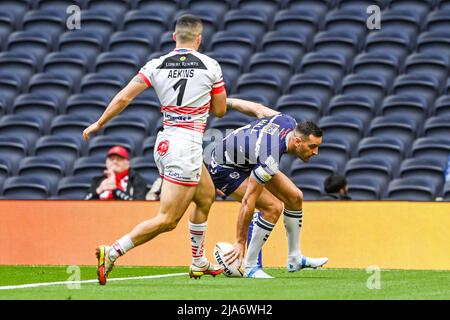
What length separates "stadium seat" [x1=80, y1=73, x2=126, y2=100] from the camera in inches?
696

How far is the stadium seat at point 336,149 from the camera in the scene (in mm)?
15680

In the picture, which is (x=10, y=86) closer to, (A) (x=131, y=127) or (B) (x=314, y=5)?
(A) (x=131, y=127)

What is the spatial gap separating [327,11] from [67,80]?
14.2ft

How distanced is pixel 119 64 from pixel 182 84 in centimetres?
922

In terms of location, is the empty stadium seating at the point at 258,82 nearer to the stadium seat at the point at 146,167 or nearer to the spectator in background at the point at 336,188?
the stadium seat at the point at 146,167

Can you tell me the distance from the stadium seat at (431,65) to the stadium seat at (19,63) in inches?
239

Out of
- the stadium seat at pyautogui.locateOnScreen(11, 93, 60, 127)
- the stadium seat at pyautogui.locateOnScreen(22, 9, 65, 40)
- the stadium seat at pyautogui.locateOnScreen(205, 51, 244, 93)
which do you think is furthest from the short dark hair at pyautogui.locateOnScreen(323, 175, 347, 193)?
the stadium seat at pyautogui.locateOnScreen(22, 9, 65, 40)

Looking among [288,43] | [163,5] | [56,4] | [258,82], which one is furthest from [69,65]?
[288,43]

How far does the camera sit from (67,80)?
59.1 feet

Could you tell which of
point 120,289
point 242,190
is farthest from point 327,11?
point 120,289

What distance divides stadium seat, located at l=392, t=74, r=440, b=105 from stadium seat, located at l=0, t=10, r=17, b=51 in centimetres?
684

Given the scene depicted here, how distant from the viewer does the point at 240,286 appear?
919 centimetres

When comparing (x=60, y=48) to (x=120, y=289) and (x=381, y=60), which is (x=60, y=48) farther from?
(x=120, y=289)

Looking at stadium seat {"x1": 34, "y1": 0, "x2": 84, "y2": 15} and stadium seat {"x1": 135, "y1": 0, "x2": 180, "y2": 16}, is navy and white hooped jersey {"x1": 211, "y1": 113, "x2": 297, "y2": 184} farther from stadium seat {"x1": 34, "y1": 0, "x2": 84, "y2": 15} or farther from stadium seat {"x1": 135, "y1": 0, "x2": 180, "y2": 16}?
stadium seat {"x1": 34, "y1": 0, "x2": 84, "y2": 15}
